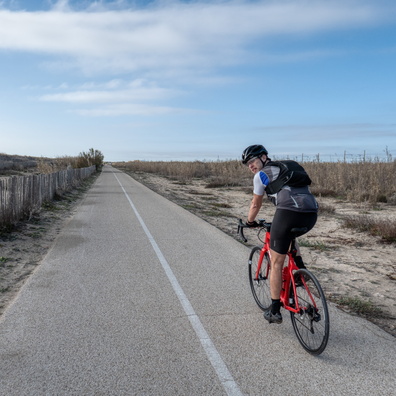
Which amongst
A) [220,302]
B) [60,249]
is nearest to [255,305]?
[220,302]

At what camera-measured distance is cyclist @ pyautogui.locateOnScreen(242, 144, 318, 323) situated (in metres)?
3.88

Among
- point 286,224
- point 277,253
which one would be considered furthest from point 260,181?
point 277,253

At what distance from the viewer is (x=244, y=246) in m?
8.98

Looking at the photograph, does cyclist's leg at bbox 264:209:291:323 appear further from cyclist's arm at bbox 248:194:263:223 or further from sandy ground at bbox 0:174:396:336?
sandy ground at bbox 0:174:396:336

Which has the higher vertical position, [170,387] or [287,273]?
[287,273]

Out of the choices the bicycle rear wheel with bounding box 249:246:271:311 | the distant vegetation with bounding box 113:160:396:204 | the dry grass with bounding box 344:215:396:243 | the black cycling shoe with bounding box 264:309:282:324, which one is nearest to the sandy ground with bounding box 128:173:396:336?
the dry grass with bounding box 344:215:396:243

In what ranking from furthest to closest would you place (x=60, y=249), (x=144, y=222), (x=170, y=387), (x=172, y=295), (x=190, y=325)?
(x=144, y=222)
(x=60, y=249)
(x=172, y=295)
(x=190, y=325)
(x=170, y=387)

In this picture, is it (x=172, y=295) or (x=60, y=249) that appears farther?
(x=60, y=249)

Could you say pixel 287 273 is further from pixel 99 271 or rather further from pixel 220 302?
pixel 99 271

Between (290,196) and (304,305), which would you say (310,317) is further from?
(290,196)

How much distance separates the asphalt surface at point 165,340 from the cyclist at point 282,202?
2.20 feet

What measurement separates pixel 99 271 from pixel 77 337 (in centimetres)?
259

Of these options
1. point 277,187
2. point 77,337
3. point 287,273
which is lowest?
point 77,337

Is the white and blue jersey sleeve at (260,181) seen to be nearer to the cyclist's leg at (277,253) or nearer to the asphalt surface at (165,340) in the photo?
the cyclist's leg at (277,253)
